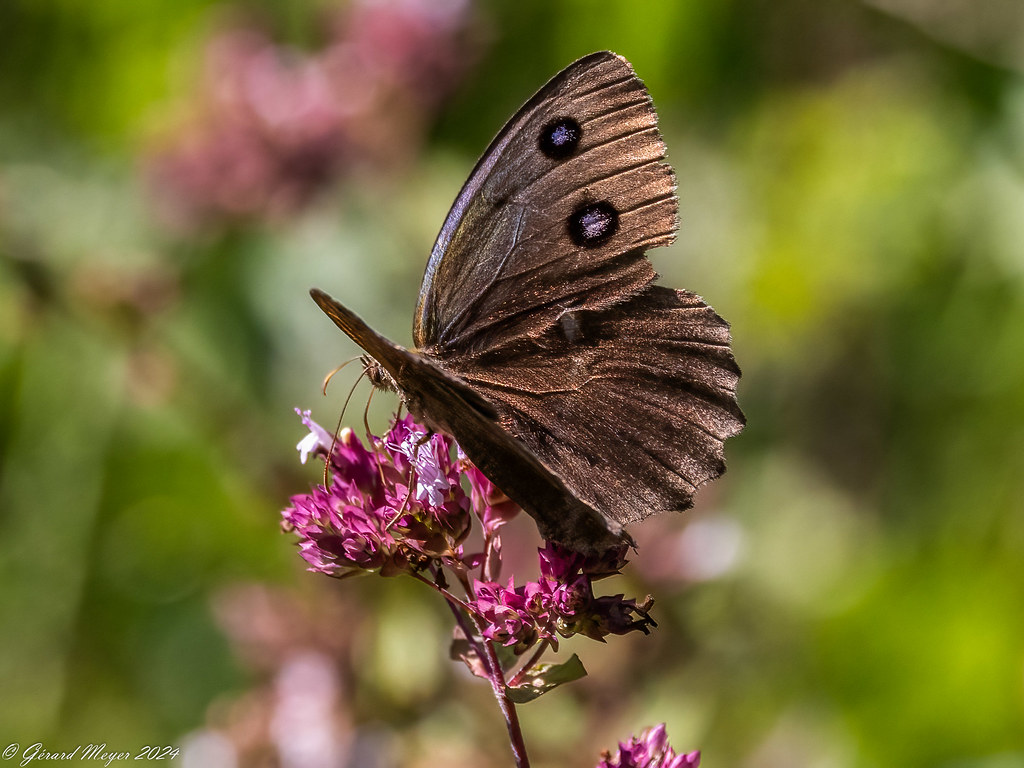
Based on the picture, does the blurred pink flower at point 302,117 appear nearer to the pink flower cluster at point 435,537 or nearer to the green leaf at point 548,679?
the pink flower cluster at point 435,537

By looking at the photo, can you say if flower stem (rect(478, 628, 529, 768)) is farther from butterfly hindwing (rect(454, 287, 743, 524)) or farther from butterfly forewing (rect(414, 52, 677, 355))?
butterfly forewing (rect(414, 52, 677, 355))

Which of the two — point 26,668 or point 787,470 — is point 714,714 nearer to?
point 787,470

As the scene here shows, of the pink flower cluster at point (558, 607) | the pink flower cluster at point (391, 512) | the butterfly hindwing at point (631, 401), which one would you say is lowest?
the pink flower cluster at point (558, 607)

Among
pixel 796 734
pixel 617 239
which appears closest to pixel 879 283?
pixel 796 734

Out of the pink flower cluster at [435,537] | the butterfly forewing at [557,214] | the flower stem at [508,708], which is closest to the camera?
the flower stem at [508,708]

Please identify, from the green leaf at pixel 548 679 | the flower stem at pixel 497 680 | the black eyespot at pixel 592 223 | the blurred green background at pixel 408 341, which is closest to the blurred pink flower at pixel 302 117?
the blurred green background at pixel 408 341

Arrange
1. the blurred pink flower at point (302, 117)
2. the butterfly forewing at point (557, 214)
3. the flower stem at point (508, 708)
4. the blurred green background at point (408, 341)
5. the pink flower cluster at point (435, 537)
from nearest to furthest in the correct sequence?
the flower stem at point (508, 708), the pink flower cluster at point (435, 537), the butterfly forewing at point (557, 214), the blurred green background at point (408, 341), the blurred pink flower at point (302, 117)

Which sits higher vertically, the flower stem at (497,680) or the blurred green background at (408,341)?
the blurred green background at (408,341)
